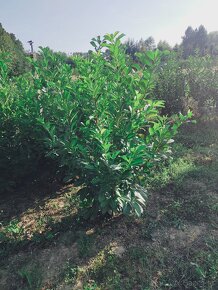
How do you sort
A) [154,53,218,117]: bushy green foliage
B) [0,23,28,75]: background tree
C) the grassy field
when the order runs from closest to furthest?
1. the grassy field
2. [154,53,218,117]: bushy green foliage
3. [0,23,28,75]: background tree

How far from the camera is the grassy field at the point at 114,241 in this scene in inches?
104

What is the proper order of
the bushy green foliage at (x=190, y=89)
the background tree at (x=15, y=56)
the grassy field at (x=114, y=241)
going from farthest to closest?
1. the background tree at (x=15, y=56)
2. the bushy green foliage at (x=190, y=89)
3. the grassy field at (x=114, y=241)

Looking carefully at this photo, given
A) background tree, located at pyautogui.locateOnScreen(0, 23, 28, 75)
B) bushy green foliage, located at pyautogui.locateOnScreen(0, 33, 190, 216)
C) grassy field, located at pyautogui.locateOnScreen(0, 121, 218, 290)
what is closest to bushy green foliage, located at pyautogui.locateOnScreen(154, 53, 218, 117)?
grassy field, located at pyautogui.locateOnScreen(0, 121, 218, 290)

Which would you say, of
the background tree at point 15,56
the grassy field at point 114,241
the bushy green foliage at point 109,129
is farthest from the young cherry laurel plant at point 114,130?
the background tree at point 15,56

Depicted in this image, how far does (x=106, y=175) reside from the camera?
2.66 meters

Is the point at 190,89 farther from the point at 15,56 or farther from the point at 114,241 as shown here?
the point at 15,56

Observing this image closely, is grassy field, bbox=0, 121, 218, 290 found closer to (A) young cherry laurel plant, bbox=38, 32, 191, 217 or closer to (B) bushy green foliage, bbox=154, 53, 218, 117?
(A) young cherry laurel plant, bbox=38, 32, 191, 217

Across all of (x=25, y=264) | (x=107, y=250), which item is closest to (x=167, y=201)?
(x=107, y=250)

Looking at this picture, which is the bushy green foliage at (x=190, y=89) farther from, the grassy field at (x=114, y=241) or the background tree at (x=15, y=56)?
the background tree at (x=15, y=56)

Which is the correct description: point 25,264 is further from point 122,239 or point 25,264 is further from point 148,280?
point 148,280

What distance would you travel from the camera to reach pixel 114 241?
10.1 feet

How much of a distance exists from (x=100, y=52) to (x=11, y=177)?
2.18m

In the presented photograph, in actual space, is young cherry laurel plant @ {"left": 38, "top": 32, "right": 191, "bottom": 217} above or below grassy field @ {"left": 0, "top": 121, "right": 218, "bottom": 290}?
above

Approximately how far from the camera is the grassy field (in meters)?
2.65
